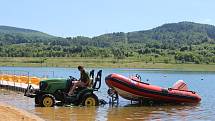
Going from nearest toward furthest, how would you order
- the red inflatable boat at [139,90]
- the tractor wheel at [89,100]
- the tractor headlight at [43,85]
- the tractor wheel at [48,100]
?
1. the tractor wheel at [48,100]
2. the tractor headlight at [43,85]
3. the tractor wheel at [89,100]
4. the red inflatable boat at [139,90]

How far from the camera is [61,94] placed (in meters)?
21.9

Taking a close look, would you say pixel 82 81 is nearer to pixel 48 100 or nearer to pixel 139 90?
pixel 48 100

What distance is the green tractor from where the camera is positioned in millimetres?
21609

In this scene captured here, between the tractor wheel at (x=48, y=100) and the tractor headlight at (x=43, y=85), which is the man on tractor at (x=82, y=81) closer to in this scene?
the tractor wheel at (x=48, y=100)

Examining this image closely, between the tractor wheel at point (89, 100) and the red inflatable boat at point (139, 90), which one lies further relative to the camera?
the red inflatable boat at point (139, 90)

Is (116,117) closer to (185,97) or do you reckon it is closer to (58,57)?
(185,97)

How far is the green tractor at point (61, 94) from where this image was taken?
21.6 m

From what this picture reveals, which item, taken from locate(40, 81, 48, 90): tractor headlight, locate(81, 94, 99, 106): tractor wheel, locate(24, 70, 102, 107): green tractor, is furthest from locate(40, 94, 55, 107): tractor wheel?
locate(81, 94, 99, 106): tractor wheel

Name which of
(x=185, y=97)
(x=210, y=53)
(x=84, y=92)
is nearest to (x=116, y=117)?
(x=84, y=92)

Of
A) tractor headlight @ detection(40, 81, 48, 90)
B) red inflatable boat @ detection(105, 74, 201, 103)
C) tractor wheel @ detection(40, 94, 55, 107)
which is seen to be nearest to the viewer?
tractor wheel @ detection(40, 94, 55, 107)

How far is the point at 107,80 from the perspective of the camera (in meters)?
23.9

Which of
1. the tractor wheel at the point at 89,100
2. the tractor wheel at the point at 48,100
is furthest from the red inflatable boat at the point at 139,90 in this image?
the tractor wheel at the point at 48,100

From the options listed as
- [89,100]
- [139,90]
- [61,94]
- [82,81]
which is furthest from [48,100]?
[139,90]

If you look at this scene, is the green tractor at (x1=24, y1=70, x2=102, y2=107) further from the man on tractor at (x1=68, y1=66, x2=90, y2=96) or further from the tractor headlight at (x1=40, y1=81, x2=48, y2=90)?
the man on tractor at (x1=68, y1=66, x2=90, y2=96)
